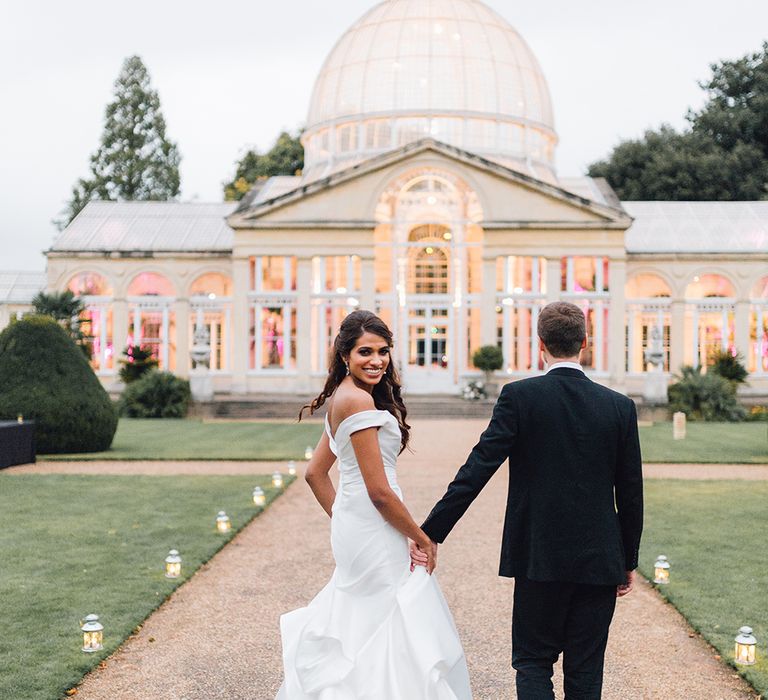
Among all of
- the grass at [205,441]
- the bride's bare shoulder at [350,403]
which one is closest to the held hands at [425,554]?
the bride's bare shoulder at [350,403]

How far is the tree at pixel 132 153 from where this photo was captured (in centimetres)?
5975

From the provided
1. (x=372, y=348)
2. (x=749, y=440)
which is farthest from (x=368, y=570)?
(x=749, y=440)

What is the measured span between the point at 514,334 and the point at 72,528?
26135 millimetres

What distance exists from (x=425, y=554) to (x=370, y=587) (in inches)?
11.6

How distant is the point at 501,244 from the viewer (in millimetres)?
36500

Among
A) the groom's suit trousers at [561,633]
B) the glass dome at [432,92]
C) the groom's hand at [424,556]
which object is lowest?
the groom's suit trousers at [561,633]

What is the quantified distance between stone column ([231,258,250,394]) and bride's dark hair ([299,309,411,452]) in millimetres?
32050

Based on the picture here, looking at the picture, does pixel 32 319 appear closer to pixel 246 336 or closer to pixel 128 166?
pixel 246 336

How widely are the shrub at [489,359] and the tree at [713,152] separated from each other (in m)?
21.2

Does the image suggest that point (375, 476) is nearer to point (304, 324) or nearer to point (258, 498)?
point (258, 498)

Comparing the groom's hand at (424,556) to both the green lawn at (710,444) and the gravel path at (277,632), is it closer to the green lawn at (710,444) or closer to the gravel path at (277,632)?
the gravel path at (277,632)

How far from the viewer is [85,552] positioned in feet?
34.2

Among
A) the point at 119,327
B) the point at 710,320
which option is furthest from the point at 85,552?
the point at 710,320

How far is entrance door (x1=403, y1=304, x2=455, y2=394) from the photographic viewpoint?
37.0 metres
